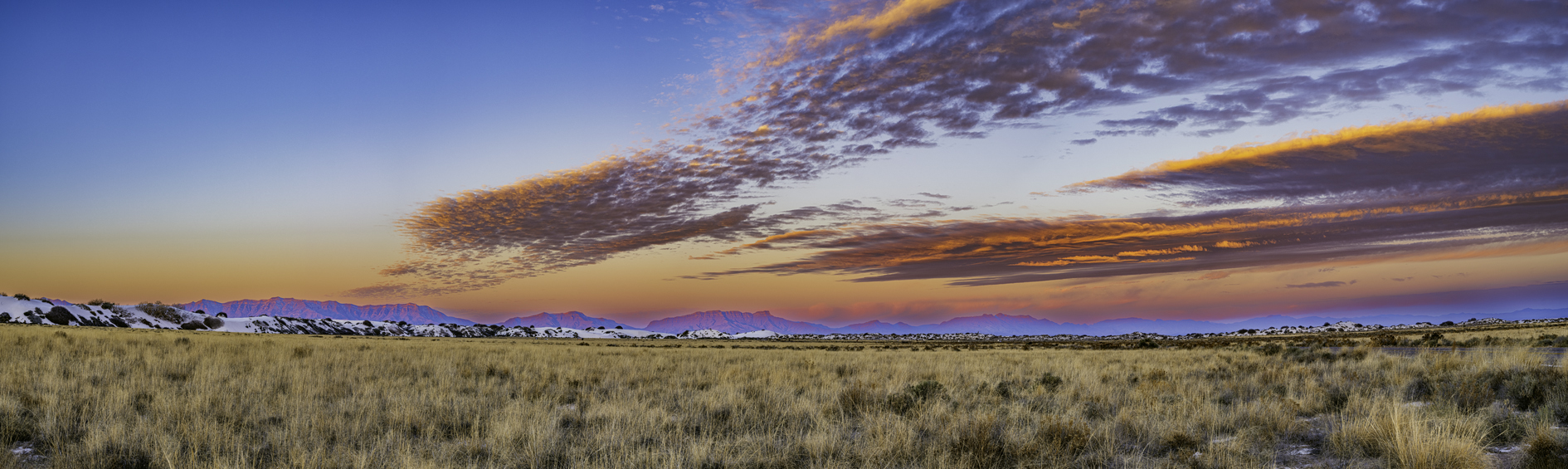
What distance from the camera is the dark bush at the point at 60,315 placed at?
Answer: 44031 millimetres

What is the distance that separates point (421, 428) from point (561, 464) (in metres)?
2.65

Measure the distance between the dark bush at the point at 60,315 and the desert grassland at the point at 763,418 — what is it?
43586 millimetres

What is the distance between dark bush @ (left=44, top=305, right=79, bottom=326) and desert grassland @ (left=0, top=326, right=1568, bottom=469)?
43.6 m

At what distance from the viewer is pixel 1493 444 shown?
6410 mm

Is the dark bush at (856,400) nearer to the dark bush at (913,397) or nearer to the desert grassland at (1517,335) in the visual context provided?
the dark bush at (913,397)

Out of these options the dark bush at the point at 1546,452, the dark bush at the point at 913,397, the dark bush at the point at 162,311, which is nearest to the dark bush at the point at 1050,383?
the dark bush at the point at 913,397

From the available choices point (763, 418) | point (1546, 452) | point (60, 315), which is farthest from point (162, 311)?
point (1546, 452)

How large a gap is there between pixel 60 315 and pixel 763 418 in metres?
61.7

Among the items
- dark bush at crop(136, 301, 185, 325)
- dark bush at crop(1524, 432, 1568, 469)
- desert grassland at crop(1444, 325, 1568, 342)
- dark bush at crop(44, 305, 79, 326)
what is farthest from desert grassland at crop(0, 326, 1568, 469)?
dark bush at crop(136, 301, 185, 325)

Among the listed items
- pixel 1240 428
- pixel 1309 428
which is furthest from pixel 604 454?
pixel 1309 428

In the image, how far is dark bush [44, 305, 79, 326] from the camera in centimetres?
4403

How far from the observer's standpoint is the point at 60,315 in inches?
1770

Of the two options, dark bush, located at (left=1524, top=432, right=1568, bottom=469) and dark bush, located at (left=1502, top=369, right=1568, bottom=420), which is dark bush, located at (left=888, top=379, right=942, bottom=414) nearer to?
dark bush, located at (left=1524, top=432, right=1568, bottom=469)

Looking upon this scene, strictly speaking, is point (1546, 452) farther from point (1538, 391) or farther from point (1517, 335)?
point (1517, 335)
